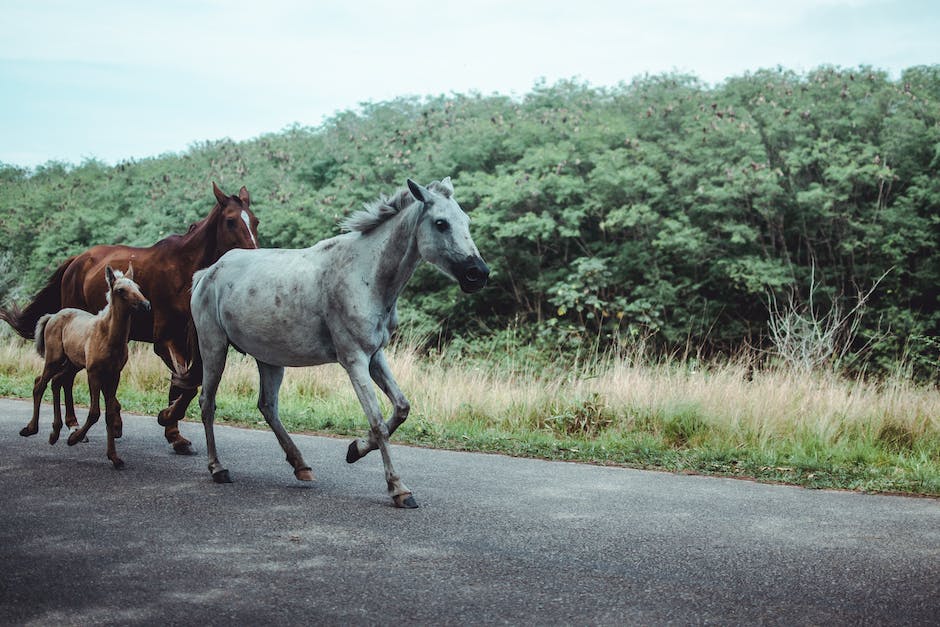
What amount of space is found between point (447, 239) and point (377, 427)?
1471 mm

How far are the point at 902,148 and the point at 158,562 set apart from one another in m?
17.9

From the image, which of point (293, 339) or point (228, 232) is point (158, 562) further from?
point (228, 232)

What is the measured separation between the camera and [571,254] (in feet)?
70.1

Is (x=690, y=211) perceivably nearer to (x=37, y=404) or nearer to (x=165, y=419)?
(x=165, y=419)

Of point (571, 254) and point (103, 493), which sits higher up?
point (571, 254)

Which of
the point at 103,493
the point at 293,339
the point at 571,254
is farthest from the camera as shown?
the point at 571,254

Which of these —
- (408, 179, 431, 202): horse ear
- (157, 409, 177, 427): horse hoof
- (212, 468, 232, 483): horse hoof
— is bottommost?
(212, 468, 232, 483): horse hoof

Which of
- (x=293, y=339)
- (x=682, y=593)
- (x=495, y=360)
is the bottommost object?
(x=495, y=360)

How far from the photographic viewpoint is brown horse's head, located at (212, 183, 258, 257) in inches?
351

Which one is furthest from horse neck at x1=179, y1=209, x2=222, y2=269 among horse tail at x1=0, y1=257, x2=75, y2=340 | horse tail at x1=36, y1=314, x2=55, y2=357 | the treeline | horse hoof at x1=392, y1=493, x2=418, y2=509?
the treeline

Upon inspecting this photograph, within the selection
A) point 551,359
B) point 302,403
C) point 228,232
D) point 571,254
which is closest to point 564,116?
point 571,254

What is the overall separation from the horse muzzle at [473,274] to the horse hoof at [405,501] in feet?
4.95

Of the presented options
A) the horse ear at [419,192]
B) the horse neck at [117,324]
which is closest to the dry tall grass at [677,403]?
the horse neck at [117,324]

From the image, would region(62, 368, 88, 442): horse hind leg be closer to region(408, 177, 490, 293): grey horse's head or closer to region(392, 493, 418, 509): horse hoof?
region(392, 493, 418, 509): horse hoof
